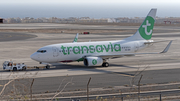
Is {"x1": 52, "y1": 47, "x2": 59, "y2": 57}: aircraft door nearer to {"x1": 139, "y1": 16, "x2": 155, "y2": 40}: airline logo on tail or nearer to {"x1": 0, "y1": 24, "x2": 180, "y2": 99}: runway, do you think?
{"x1": 0, "y1": 24, "x2": 180, "y2": 99}: runway

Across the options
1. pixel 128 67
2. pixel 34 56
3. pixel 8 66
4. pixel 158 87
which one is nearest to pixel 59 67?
pixel 34 56

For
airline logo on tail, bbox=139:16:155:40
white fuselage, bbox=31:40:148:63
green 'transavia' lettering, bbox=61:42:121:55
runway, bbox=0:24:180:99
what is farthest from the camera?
airline logo on tail, bbox=139:16:155:40

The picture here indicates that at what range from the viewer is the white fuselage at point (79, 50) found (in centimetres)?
4303

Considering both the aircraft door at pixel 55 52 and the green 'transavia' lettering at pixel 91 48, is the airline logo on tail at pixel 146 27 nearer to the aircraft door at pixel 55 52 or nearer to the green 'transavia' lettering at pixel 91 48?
the green 'transavia' lettering at pixel 91 48

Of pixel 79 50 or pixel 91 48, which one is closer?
pixel 79 50

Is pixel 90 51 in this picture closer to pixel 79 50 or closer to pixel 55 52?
pixel 79 50

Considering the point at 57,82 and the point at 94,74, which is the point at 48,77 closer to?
the point at 57,82

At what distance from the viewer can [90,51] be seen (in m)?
45.5

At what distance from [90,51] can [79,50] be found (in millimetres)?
1859

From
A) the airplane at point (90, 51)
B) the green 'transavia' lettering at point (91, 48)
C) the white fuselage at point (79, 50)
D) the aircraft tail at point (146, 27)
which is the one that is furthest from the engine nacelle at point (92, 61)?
the aircraft tail at point (146, 27)

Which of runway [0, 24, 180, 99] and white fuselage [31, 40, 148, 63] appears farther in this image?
white fuselage [31, 40, 148, 63]

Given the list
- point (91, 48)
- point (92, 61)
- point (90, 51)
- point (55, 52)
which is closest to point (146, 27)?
point (91, 48)

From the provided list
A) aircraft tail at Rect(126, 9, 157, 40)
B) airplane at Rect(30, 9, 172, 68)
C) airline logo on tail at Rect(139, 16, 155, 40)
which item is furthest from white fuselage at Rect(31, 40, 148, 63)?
airline logo on tail at Rect(139, 16, 155, 40)

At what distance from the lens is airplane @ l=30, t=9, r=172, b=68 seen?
141 feet
